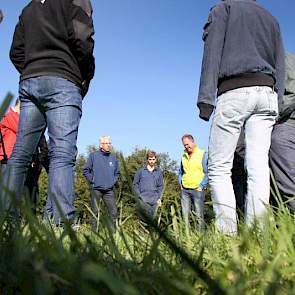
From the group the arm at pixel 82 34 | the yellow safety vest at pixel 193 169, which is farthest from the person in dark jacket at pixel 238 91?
the yellow safety vest at pixel 193 169

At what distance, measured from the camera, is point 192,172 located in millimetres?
10305

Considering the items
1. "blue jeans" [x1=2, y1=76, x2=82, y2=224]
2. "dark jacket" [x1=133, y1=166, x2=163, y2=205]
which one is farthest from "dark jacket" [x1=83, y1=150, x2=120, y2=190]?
"blue jeans" [x1=2, y1=76, x2=82, y2=224]

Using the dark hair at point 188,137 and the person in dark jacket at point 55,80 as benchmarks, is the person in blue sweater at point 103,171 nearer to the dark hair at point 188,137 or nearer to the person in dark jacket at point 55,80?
the dark hair at point 188,137

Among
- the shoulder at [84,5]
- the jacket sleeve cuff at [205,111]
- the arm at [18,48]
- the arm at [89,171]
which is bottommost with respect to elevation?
the arm at [89,171]

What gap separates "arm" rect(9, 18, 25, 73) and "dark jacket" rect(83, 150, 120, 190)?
22.6 feet

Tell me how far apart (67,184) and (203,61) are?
132 cm

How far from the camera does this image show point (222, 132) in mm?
3393

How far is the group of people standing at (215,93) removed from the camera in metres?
3.35

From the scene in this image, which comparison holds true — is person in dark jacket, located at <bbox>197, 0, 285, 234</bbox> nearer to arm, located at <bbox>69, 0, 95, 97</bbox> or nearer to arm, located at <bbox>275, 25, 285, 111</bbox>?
arm, located at <bbox>275, 25, 285, 111</bbox>

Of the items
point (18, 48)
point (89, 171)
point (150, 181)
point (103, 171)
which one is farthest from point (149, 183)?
point (18, 48)

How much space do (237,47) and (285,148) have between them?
32.4 inches

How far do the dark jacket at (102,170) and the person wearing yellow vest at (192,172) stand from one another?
1.60 metres

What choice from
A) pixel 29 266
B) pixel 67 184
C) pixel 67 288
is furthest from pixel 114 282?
pixel 67 184

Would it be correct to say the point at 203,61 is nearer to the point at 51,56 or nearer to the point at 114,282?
the point at 51,56
